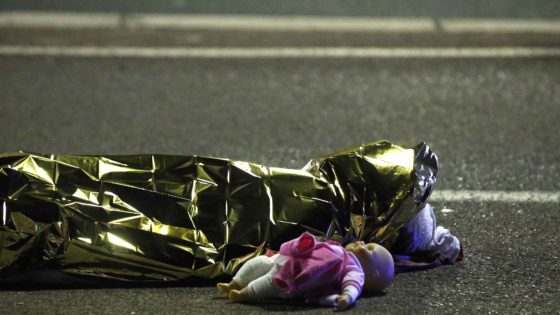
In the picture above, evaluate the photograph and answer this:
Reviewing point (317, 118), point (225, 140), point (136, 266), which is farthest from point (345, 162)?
point (317, 118)

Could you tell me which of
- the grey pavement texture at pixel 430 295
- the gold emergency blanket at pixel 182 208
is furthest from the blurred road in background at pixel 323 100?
the gold emergency blanket at pixel 182 208

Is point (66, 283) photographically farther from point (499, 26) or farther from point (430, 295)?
point (499, 26)

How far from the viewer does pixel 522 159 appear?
5324mm

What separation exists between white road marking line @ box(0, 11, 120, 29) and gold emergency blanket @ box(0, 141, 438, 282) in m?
4.33

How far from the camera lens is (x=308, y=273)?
11.1ft

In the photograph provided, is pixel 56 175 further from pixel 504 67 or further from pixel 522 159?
pixel 504 67

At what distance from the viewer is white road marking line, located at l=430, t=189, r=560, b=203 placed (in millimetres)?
4719

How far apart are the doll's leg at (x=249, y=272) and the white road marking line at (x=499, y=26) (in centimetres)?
480

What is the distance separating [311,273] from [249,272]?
221 millimetres

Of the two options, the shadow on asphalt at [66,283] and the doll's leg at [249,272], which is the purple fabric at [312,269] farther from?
the shadow on asphalt at [66,283]

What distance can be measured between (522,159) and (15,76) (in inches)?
126

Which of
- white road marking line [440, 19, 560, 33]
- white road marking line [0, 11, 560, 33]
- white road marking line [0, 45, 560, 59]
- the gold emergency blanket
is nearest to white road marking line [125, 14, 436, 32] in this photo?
white road marking line [0, 11, 560, 33]

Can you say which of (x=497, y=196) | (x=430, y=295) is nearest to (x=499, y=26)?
(x=497, y=196)

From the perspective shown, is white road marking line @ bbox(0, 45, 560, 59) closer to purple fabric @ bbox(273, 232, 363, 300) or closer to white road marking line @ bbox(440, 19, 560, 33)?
white road marking line @ bbox(440, 19, 560, 33)
